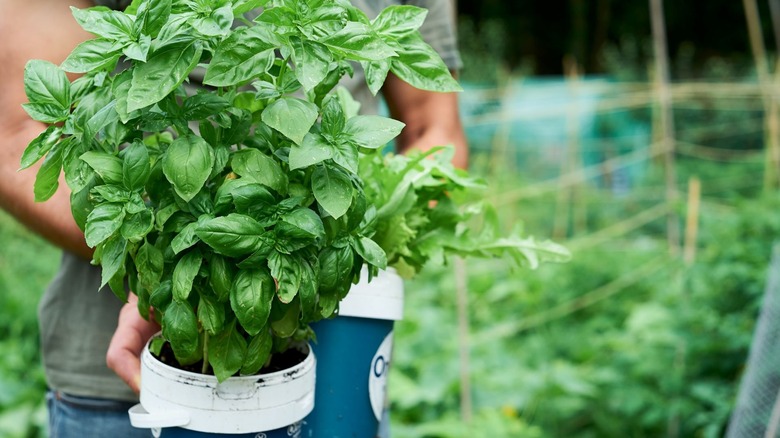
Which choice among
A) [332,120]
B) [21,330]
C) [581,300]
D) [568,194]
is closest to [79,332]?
[332,120]

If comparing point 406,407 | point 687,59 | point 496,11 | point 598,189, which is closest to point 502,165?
point 598,189

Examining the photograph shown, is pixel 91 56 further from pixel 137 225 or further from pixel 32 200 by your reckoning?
pixel 32 200

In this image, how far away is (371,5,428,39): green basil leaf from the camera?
0.80 m

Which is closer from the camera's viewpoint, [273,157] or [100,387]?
[273,157]

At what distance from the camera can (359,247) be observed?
797mm

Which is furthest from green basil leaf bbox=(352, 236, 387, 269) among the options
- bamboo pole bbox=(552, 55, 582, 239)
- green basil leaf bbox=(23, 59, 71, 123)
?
bamboo pole bbox=(552, 55, 582, 239)

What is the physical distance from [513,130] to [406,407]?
467 cm

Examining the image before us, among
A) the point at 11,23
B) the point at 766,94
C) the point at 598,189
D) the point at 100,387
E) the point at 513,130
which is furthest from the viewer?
the point at 513,130

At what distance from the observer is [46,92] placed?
798 millimetres

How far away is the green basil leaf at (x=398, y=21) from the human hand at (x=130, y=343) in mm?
421

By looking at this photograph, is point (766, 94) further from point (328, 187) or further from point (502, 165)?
point (328, 187)

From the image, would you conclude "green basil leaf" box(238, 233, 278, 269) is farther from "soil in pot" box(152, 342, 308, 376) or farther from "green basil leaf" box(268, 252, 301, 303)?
"soil in pot" box(152, 342, 308, 376)

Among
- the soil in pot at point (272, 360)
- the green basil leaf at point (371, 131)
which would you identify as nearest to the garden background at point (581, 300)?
the soil in pot at point (272, 360)

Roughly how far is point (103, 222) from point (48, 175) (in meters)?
0.13
